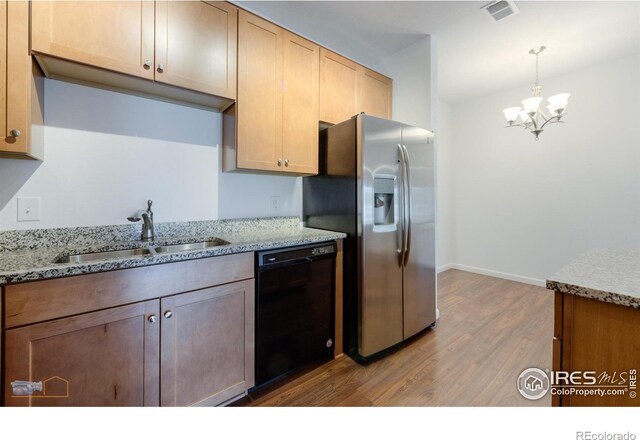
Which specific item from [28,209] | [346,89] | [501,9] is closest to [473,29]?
[501,9]

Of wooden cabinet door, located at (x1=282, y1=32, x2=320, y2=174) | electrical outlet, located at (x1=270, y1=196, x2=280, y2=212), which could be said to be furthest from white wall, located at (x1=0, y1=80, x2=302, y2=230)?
wooden cabinet door, located at (x1=282, y1=32, x2=320, y2=174)

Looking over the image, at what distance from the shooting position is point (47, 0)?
1191 millimetres

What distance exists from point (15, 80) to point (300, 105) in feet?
4.90

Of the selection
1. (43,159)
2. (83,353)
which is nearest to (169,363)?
(83,353)

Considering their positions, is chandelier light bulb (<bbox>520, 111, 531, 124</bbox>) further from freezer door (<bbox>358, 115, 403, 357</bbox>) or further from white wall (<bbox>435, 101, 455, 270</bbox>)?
freezer door (<bbox>358, 115, 403, 357</bbox>)

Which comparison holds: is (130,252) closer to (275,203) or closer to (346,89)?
(275,203)

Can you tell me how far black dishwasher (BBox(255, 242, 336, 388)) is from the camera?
1.56 meters

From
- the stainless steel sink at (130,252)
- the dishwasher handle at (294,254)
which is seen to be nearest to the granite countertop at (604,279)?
the dishwasher handle at (294,254)

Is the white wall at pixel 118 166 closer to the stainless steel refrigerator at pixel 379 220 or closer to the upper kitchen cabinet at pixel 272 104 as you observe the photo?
the upper kitchen cabinet at pixel 272 104

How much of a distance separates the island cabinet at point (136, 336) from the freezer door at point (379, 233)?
2.69 ft

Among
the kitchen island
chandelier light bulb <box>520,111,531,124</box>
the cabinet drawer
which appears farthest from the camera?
chandelier light bulb <box>520,111,531,124</box>

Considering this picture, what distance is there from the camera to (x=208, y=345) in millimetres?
1373

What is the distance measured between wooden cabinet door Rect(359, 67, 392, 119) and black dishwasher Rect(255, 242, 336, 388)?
148cm

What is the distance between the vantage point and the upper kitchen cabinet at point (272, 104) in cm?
178
